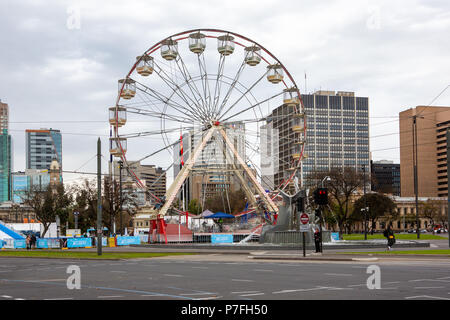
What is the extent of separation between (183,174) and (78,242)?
1370cm

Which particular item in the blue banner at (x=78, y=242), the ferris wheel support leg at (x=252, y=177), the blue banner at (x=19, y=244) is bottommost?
the blue banner at (x=19, y=244)

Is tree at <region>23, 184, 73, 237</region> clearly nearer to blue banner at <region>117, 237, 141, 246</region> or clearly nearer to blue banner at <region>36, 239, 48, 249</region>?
blue banner at <region>36, 239, 48, 249</region>

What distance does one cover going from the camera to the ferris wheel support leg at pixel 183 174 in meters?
54.6

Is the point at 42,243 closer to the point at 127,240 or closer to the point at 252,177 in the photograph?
the point at 127,240

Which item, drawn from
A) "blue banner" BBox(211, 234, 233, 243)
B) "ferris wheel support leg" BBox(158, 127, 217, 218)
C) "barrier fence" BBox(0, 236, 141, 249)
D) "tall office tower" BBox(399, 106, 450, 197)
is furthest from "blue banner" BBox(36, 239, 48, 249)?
"tall office tower" BBox(399, 106, 450, 197)

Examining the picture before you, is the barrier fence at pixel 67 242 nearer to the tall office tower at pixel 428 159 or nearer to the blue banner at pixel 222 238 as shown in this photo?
the blue banner at pixel 222 238

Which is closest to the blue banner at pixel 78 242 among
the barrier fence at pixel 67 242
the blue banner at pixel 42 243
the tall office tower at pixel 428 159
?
the barrier fence at pixel 67 242

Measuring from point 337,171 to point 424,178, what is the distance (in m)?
116

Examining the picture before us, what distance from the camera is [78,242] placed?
5975 cm

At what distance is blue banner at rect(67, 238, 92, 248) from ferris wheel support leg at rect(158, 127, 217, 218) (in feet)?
Result: 31.0

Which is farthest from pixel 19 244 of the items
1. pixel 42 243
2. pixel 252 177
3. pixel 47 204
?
pixel 252 177

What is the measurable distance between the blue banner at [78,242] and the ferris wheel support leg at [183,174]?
9.46 meters

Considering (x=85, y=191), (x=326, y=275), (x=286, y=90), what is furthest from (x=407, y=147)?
(x=326, y=275)
